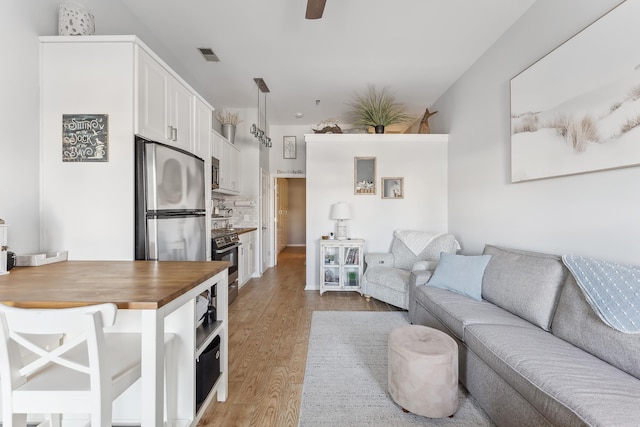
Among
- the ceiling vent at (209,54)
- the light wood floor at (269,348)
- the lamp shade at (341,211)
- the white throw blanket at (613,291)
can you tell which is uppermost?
the ceiling vent at (209,54)

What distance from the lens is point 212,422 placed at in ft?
5.10

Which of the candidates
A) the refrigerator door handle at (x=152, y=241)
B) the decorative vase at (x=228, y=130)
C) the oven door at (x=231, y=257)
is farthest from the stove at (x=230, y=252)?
the decorative vase at (x=228, y=130)

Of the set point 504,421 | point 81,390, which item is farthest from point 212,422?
point 504,421

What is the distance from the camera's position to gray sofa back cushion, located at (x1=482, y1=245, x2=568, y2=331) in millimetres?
1756

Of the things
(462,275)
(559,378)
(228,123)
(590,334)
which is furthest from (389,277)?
(228,123)

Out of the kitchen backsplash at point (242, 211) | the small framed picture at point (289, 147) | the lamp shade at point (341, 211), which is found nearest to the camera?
the lamp shade at point (341, 211)

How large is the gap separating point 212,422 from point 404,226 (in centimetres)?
333

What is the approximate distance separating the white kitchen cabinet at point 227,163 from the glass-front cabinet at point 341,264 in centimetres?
172

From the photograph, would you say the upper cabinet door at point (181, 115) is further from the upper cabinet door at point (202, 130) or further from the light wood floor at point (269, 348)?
the light wood floor at point (269, 348)

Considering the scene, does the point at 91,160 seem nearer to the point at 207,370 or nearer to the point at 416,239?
the point at 207,370

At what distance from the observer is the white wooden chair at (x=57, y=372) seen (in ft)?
2.74

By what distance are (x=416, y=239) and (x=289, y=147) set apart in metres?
3.12

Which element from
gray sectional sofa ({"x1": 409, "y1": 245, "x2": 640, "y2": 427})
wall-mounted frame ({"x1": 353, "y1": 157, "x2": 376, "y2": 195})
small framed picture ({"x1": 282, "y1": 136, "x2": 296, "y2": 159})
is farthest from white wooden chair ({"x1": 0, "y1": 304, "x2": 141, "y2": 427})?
small framed picture ({"x1": 282, "y1": 136, "x2": 296, "y2": 159})

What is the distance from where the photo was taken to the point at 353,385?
6.14 ft
